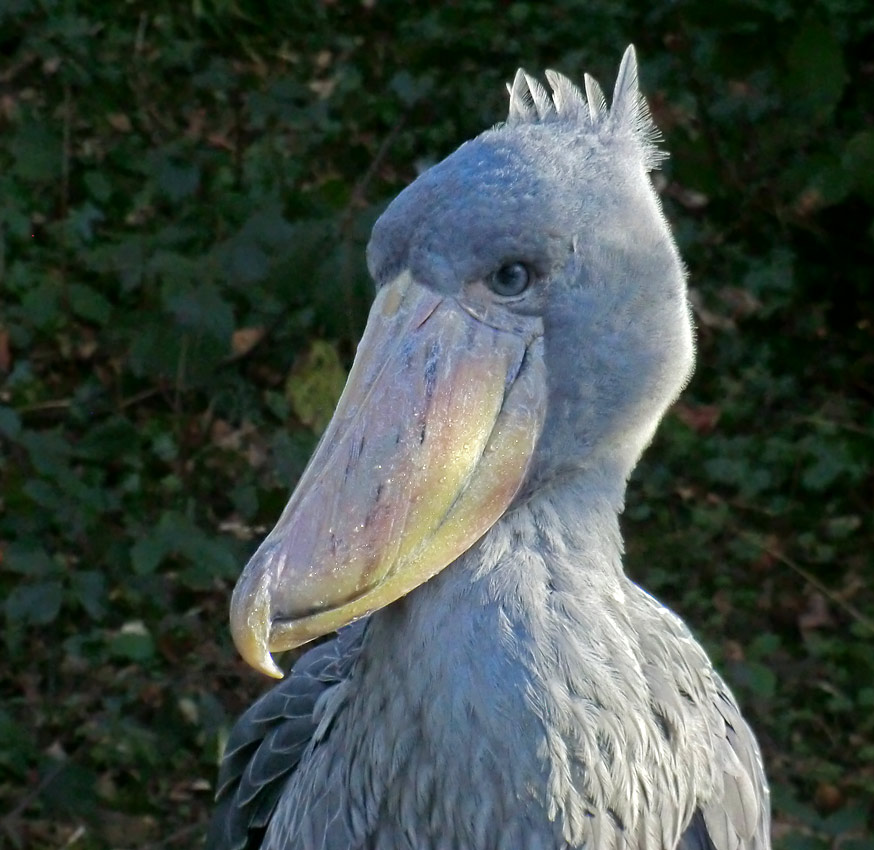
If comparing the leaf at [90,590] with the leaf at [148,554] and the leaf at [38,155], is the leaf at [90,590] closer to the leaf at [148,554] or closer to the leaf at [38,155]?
the leaf at [148,554]

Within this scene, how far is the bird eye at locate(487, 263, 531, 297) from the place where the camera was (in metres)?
1.60

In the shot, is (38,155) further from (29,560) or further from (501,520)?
(501,520)

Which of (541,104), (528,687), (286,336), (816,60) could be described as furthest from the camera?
(286,336)

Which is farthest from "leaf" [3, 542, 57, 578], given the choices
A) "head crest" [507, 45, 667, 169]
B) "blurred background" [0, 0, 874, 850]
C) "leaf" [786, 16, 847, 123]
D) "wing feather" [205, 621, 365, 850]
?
"leaf" [786, 16, 847, 123]

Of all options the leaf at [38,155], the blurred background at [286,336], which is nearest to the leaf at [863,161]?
the blurred background at [286,336]

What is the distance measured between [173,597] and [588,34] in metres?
1.72

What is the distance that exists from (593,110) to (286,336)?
66.5 inches

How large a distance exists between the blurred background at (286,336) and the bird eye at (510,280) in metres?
1.26

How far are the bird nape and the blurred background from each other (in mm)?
1246

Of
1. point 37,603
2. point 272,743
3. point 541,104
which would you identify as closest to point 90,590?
point 37,603

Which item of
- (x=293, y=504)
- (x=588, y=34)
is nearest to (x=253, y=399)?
(x=588, y=34)

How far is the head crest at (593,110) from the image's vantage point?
1739 mm

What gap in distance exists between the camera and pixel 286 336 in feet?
10.9

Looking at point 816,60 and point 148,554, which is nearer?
point 816,60
